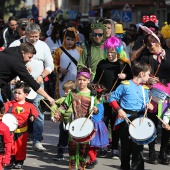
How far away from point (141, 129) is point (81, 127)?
2.32ft

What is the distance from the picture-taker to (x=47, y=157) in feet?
34.0

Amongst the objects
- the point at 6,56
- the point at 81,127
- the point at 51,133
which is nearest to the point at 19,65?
the point at 6,56

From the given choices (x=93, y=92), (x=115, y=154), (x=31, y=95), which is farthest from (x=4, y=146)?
(x=115, y=154)

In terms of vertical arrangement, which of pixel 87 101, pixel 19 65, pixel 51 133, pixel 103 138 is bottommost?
pixel 51 133

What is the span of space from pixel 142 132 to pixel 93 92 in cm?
100

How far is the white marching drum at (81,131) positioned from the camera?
826cm

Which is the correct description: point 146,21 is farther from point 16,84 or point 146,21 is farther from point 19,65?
point 19,65

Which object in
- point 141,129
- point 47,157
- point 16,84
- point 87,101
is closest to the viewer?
point 141,129

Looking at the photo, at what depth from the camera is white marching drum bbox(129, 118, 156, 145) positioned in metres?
8.20

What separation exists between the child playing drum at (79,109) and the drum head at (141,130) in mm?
795

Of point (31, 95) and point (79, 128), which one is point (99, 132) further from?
point (31, 95)

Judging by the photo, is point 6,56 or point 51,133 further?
point 51,133

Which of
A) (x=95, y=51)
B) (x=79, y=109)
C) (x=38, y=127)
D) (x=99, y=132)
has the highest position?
(x=95, y=51)

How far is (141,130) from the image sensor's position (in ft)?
27.1
